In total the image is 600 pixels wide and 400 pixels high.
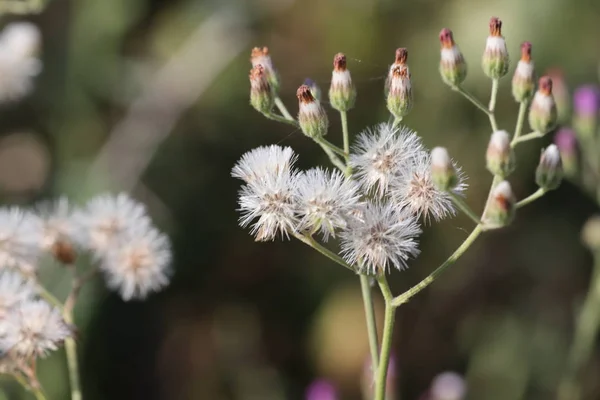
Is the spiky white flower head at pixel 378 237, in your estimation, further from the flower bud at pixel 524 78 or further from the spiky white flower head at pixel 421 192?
the flower bud at pixel 524 78

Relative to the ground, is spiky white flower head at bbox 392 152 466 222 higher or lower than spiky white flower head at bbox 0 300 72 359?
higher

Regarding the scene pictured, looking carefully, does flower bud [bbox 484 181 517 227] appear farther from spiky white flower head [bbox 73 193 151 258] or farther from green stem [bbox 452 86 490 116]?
spiky white flower head [bbox 73 193 151 258]

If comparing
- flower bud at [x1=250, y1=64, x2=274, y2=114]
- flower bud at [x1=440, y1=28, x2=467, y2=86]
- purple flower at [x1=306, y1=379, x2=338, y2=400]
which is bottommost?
purple flower at [x1=306, y1=379, x2=338, y2=400]

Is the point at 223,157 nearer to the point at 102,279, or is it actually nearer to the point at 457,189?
the point at 102,279

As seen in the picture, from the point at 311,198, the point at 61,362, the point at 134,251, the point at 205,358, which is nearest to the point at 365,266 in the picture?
the point at 311,198

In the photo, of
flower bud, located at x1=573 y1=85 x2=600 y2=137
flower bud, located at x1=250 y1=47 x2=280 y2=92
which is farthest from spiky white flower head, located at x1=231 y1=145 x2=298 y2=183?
flower bud, located at x1=573 y1=85 x2=600 y2=137

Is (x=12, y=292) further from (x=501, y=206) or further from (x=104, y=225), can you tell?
(x=501, y=206)

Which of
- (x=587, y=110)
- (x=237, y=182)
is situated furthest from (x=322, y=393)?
(x=237, y=182)
